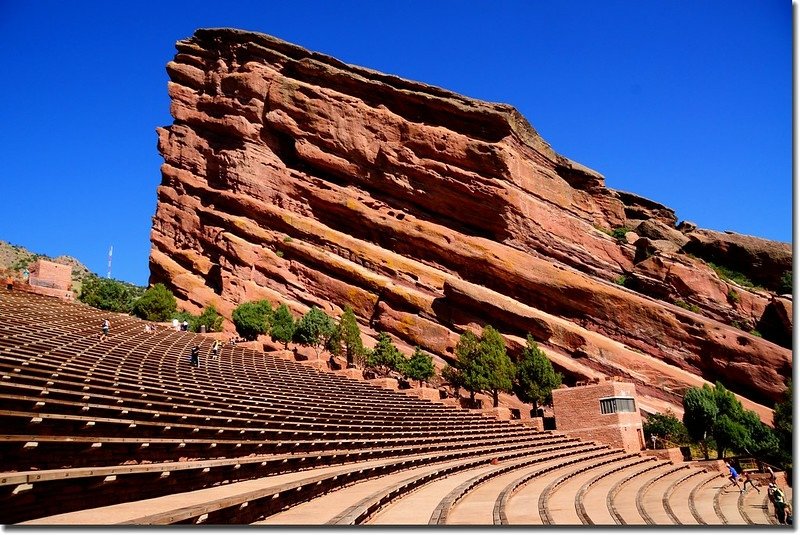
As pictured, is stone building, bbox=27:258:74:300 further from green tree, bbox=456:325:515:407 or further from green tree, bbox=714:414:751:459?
green tree, bbox=714:414:751:459

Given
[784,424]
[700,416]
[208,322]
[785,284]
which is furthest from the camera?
[785,284]

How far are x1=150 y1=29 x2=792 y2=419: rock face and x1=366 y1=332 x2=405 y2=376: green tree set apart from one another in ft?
17.2

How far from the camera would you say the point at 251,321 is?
3688cm

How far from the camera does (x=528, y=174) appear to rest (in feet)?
163

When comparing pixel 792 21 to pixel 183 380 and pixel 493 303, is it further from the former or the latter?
pixel 493 303

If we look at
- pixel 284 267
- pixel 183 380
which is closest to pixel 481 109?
pixel 284 267

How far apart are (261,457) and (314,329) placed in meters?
27.0

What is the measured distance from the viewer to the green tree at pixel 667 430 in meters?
31.1

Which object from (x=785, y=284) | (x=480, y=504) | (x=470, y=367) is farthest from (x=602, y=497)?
(x=785, y=284)

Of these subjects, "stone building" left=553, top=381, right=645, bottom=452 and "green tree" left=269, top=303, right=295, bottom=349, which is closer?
"stone building" left=553, top=381, right=645, bottom=452

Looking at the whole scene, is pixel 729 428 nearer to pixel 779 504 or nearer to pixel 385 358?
pixel 385 358

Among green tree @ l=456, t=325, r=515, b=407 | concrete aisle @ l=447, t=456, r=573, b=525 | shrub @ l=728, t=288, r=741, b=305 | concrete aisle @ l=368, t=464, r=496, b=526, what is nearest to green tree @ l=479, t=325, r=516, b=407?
green tree @ l=456, t=325, r=515, b=407

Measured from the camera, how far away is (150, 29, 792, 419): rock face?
4069 centimetres

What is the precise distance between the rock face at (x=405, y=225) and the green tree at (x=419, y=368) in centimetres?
498
